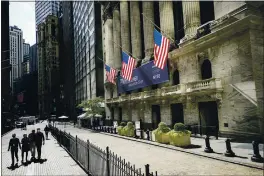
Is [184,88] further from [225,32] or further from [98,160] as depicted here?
[98,160]

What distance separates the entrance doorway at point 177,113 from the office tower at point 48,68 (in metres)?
123

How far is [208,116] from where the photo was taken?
73.5 feet

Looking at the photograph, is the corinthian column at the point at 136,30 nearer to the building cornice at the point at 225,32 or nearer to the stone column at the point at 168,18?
the stone column at the point at 168,18

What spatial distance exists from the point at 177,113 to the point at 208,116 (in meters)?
4.88

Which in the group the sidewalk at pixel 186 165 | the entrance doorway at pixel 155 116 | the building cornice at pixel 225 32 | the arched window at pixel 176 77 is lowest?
the sidewalk at pixel 186 165

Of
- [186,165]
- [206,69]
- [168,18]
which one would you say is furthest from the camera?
[168,18]

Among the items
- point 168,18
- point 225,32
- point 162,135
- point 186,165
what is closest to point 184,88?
point 225,32

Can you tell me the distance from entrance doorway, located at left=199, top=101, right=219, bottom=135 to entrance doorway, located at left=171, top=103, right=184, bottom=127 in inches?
138

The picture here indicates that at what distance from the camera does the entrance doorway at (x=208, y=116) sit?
70.4ft

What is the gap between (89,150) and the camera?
9750 millimetres

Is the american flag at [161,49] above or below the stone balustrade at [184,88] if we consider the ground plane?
above

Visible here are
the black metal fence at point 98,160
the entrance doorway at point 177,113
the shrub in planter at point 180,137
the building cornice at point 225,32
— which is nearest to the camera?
the black metal fence at point 98,160

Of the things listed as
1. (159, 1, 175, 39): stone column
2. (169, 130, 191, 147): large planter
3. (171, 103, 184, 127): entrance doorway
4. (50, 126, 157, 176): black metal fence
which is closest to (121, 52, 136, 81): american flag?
(171, 103, 184, 127): entrance doorway

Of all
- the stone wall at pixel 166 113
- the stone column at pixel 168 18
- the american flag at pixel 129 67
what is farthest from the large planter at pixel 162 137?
the stone column at pixel 168 18
